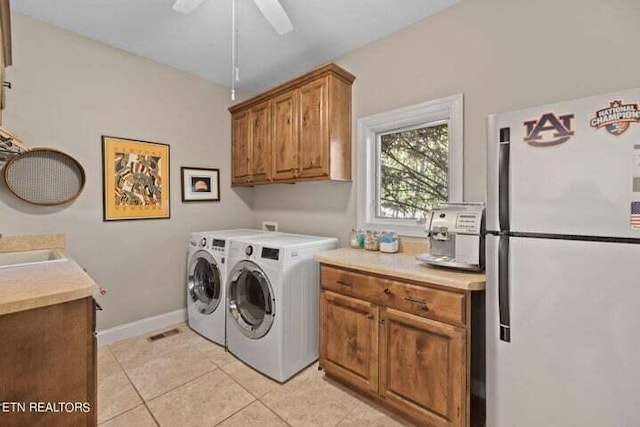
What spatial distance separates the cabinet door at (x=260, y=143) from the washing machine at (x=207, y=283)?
0.66 metres

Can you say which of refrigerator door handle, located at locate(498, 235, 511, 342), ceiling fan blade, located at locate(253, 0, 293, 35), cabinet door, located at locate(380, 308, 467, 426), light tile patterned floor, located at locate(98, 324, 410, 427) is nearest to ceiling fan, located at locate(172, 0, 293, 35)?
ceiling fan blade, located at locate(253, 0, 293, 35)

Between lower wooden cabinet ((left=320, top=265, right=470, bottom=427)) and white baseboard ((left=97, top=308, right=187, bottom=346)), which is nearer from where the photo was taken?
lower wooden cabinet ((left=320, top=265, right=470, bottom=427))

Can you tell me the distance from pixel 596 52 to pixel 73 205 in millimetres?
3638

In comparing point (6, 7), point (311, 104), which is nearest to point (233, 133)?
point (311, 104)

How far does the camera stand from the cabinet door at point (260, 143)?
9.52ft

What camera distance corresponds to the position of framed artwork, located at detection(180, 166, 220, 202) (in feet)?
10.1

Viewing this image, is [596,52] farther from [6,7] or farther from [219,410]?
[6,7]

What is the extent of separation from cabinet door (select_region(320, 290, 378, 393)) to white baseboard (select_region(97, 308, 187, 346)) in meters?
1.80

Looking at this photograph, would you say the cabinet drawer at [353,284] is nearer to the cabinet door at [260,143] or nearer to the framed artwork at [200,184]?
the cabinet door at [260,143]

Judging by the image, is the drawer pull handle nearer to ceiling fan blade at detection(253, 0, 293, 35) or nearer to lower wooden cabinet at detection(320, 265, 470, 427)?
lower wooden cabinet at detection(320, 265, 470, 427)

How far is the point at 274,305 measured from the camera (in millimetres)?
2078

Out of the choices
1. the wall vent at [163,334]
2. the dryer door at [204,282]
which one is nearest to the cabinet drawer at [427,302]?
the dryer door at [204,282]

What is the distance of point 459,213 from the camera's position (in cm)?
161

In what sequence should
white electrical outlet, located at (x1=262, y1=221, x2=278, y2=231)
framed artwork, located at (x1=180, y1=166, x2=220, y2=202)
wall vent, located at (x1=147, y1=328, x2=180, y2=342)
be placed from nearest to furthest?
wall vent, located at (x1=147, y1=328, x2=180, y2=342) < framed artwork, located at (x1=180, y1=166, x2=220, y2=202) < white electrical outlet, located at (x1=262, y1=221, x2=278, y2=231)
